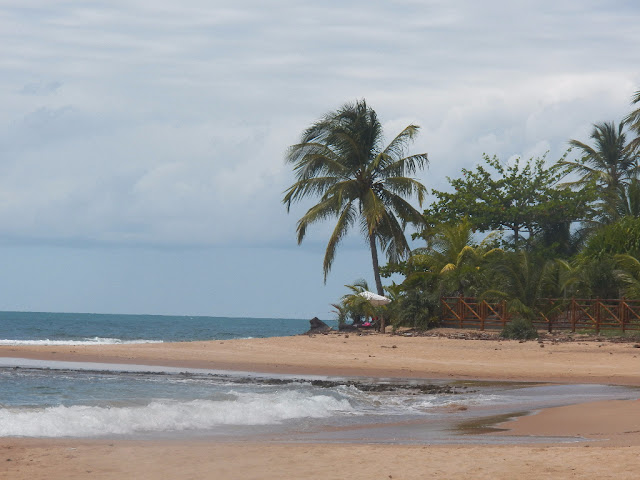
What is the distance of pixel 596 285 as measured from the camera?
27.6 meters

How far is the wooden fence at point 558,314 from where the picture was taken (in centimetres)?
2597

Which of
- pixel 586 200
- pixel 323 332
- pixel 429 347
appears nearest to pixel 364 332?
pixel 323 332

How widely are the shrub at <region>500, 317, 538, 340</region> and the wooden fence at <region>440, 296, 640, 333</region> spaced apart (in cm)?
172

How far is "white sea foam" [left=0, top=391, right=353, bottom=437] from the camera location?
406 inches

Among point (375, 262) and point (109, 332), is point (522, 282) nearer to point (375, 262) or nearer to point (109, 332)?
point (375, 262)

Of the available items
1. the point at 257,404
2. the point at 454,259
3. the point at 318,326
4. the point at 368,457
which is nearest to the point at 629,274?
the point at 454,259

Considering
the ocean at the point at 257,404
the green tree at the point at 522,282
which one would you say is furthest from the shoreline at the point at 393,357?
the green tree at the point at 522,282

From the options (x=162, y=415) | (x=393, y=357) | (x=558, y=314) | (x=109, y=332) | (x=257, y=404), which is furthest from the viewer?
(x=109, y=332)

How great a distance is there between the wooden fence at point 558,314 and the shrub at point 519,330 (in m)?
1.72

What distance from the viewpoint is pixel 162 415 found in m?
11.4

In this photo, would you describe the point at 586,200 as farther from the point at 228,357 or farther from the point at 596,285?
the point at 228,357

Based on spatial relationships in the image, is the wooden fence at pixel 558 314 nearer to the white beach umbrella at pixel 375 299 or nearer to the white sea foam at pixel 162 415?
the white beach umbrella at pixel 375 299

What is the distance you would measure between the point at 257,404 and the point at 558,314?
55.5 feet

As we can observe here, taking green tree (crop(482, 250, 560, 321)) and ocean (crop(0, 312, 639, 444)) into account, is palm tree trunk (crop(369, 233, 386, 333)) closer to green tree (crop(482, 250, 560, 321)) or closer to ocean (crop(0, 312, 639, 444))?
green tree (crop(482, 250, 560, 321))
